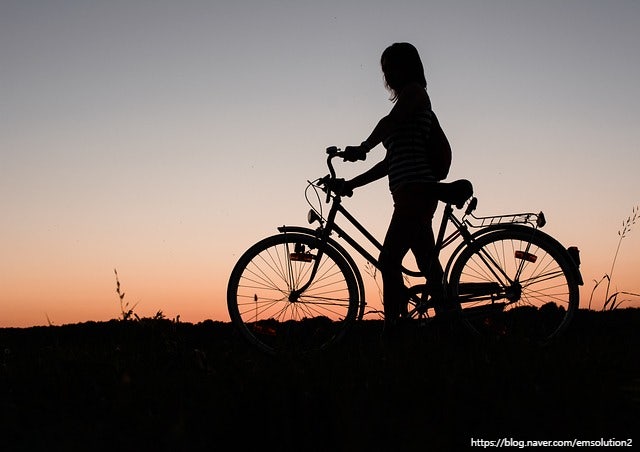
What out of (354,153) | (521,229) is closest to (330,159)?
(354,153)

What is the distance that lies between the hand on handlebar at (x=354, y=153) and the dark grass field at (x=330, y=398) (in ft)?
5.09

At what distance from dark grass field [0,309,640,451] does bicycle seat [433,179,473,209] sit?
46.0 inches

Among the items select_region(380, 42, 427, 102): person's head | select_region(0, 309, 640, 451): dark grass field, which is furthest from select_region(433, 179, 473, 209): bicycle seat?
select_region(0, 309, 640, 451): dark grass field

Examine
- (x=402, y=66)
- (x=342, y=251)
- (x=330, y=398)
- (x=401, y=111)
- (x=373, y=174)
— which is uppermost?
(x=402, y=66)

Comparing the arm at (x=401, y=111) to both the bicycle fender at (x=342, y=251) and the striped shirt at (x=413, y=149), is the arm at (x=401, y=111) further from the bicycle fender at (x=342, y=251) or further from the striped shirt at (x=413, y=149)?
the bicycle fender at (x=342, y=251)

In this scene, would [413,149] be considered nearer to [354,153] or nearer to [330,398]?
[354,153]

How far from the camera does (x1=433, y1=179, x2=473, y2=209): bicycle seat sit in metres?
5.12

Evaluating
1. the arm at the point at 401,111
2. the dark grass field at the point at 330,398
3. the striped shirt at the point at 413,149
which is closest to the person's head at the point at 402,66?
the arm at the point at 401,111

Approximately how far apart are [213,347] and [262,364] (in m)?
1.75

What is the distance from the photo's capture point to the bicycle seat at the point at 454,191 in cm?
512

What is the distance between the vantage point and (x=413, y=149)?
5215 millimetres

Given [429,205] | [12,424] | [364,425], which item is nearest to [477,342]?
[429,205]

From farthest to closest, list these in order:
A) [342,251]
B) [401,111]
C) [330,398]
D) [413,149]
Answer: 1. [342,251]
2. [413,149]
3. [401,111]
4. [330,398]

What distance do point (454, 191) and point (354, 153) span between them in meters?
0.87
